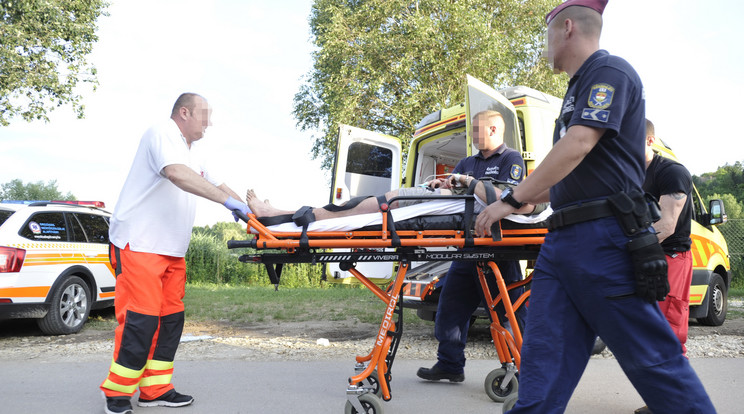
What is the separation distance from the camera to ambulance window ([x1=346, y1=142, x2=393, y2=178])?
278 inches

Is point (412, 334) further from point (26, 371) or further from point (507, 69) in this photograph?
point (507, 69)

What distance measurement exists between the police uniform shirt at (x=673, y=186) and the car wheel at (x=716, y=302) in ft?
14.6

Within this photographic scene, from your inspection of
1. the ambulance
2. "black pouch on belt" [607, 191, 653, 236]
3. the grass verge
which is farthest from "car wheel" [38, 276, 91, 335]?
"black pouch on belt" [607, 191, 653, 236]

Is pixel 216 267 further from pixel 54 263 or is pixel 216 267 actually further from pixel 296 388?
pixel 296 388

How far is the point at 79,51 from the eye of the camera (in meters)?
14.6

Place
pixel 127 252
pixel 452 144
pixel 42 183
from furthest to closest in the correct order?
pixel 42 183
pixel 452 144
pixel 127 252

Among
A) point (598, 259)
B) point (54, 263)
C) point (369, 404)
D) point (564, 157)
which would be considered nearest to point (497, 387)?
point (369, 404)

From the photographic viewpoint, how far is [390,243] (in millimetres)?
3119

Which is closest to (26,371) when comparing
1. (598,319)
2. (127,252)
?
(127,252)

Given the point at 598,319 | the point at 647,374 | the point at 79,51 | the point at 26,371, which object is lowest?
the point at 26,371

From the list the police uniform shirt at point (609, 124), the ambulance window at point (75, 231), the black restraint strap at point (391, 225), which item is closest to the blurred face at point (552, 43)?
the police uniform shirt at point (609, 124)

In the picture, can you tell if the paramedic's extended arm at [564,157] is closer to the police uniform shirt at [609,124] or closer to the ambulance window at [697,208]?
the police uniform shirt at [609,124]

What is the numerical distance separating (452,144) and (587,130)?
549 centimetres

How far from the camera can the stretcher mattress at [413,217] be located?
10.5 ft
